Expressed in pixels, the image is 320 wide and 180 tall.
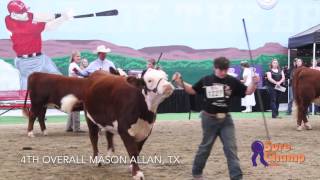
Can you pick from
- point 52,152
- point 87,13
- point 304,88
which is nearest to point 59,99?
point 52,152

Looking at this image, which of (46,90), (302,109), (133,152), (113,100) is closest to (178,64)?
(302,109)

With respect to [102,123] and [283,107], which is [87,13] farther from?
[102,123]

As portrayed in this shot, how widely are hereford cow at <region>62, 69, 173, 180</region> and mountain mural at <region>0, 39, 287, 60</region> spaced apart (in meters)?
10.6

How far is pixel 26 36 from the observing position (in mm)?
16406

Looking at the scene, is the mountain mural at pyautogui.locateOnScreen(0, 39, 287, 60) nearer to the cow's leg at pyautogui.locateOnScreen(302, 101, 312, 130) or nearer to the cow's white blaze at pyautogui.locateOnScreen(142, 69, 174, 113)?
the cow's leg at pyautogui.locateOnScreen(302, 101, 312, 130)

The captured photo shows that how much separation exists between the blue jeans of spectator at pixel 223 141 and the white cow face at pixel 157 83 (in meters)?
0.50

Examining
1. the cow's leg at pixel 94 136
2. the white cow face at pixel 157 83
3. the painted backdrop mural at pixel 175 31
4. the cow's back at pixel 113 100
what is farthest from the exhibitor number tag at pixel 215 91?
the painted backdrop mural at pixel 175 31

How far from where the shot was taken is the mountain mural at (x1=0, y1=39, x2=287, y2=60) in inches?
659

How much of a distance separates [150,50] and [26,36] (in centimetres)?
421

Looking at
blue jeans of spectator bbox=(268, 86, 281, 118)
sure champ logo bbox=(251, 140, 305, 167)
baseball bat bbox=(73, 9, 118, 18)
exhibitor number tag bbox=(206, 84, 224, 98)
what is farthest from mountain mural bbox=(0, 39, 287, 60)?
exhibitor number tag bbox=(206, 84, 224, 98)

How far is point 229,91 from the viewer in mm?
5559

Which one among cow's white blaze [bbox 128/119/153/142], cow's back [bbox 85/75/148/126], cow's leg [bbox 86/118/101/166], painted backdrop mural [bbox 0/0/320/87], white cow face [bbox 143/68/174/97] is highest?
painted backdrop mural [bbox 0/0/320/87]

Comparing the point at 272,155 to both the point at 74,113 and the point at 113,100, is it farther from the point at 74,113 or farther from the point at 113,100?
the point at 74,113

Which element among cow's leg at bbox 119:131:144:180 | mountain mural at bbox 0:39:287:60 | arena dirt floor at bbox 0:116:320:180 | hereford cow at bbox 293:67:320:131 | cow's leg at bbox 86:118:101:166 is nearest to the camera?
cow's leg at bbox 119:131:144:180
